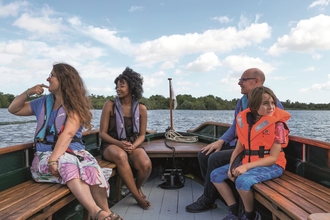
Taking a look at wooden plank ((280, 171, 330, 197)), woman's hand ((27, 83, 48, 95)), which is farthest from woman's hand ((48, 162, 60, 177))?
wooden plank ((280, 171, 330, 197))

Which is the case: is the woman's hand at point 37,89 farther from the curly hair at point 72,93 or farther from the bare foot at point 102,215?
the bare foot at point 102,215

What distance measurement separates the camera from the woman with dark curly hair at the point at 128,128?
2967 mm

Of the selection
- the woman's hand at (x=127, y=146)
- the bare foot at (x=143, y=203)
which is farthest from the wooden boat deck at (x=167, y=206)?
the woman's hand at (x=127, y=146)

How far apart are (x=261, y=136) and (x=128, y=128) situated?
1473 millimetres

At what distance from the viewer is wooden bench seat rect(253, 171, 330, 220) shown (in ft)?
5.46

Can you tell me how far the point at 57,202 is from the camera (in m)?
2.01

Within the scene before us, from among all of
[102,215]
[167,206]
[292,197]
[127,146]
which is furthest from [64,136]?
[292,197]

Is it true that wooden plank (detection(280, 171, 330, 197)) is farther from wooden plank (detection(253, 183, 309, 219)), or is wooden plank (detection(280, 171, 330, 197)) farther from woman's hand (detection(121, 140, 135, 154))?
woman's hand (detection(121, 140, 135, 154))

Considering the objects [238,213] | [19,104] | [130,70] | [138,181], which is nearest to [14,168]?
[19,104]

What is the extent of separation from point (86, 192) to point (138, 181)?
1.06 meters

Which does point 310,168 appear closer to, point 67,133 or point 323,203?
point 323,203

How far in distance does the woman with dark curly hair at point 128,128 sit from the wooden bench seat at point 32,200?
82cm

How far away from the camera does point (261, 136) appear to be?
2289mm

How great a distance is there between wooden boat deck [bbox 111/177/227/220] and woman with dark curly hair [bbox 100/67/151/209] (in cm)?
13
